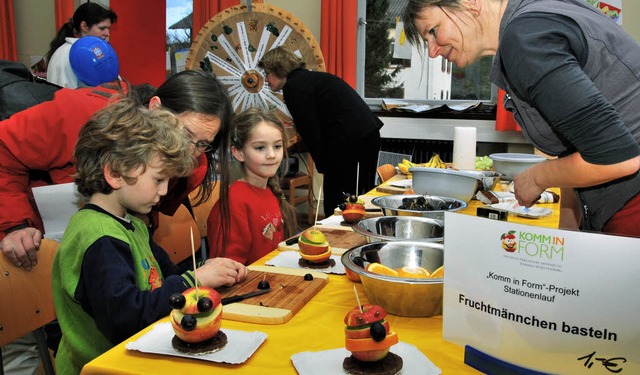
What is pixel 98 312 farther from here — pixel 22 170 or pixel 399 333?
pixel 22 170

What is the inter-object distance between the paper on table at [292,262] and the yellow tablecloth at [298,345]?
0.55 ft

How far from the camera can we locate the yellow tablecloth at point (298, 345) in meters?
0.91

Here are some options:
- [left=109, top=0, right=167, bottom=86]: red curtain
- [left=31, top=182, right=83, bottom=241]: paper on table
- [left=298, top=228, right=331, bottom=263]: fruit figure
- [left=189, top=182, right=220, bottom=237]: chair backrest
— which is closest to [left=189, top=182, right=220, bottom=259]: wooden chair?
[left=189, top=182, right=220, bottom=237]: chair backrest

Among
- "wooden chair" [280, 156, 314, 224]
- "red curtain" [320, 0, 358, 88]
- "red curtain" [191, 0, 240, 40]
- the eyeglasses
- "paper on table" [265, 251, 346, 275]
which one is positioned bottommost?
"wooden chair" [280, 156, 314, 224]

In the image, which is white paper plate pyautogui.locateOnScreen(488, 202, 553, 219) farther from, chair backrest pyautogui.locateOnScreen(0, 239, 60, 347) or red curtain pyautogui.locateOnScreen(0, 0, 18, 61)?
red curtain pyautogui.locateOnScreen(0, 0, 18, 61)

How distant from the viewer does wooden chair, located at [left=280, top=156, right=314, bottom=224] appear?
4.73 metres

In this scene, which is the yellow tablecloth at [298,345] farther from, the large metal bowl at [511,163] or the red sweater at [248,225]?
the large metal bowl at [511,163]

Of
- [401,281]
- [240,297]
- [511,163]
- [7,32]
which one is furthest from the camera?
[7,32]

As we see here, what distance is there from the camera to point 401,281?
1.06 meters

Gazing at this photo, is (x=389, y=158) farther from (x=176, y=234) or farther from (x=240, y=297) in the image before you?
(x=240, y=297)

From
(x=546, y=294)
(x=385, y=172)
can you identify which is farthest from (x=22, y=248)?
(x=385, y=172)

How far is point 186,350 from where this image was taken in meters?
0.95

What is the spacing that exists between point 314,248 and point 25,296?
0.75m

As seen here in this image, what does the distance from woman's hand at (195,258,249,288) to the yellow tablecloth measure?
0.16 m
